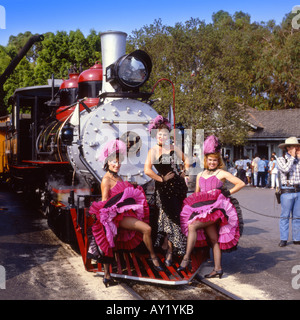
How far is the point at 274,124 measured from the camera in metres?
28.4

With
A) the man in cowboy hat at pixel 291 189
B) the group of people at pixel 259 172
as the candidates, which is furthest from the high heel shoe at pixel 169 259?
the group of people at pixel 259 172

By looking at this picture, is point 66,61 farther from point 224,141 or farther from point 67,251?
point 67,251

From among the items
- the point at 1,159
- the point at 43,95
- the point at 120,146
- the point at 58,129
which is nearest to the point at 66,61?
the point at 1,159

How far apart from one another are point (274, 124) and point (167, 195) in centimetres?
2507

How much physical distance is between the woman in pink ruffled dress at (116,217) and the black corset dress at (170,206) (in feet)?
0.77

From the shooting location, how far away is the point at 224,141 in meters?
21.9

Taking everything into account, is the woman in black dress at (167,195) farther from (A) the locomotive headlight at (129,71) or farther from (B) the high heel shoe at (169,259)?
(A) the locomotive headlight at (129,71)

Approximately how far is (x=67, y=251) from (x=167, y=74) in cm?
1651

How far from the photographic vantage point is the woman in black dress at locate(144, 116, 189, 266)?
193 inches

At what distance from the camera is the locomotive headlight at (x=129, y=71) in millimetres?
5930

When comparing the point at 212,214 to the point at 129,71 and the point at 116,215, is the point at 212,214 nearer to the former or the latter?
the point at 116,215
